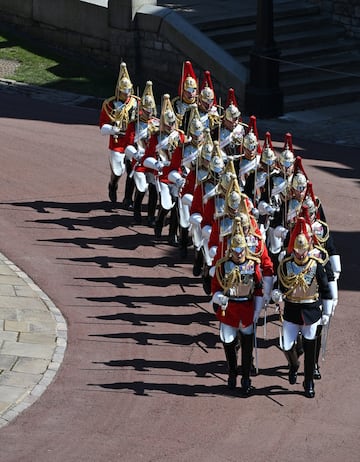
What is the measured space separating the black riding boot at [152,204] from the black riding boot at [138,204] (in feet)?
0.46

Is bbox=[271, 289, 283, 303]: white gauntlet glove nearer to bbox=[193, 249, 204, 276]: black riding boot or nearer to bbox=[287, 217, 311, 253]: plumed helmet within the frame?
bbox=[287, 217, 311, 253]: plumed helmet

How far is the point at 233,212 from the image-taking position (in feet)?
44.2

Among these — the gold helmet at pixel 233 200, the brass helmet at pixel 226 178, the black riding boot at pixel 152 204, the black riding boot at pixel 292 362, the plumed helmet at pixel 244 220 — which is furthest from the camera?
the black riding boot at pixel 152 204

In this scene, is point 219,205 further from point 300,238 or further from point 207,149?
point 300,238

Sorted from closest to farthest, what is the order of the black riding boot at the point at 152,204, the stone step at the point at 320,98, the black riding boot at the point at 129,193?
the black riding boot at the point at 152,204 < the black riding boot at the point at 129,193 < the stone step at the point at 320,98

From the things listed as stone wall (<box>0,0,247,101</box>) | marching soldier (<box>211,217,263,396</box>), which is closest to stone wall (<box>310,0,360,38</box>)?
stone wall (<box>0,0,247,101</box>)

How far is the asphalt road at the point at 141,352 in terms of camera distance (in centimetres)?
1173

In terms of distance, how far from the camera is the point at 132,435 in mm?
11867

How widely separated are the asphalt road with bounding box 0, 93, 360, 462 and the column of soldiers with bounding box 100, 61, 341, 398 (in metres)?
0.33

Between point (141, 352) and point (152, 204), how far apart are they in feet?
14.0

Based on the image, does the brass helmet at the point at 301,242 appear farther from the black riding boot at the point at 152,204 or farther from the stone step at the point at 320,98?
the stone step at the point at 320,98

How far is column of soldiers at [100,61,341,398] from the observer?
42.0ft

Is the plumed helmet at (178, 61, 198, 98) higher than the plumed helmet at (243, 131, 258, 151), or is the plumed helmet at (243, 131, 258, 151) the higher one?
the plumed helmet at (178, 61, 198, 98)

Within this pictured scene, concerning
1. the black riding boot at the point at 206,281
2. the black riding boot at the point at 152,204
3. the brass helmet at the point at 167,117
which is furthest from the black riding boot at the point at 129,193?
the black riding boot at the point at 206,281
